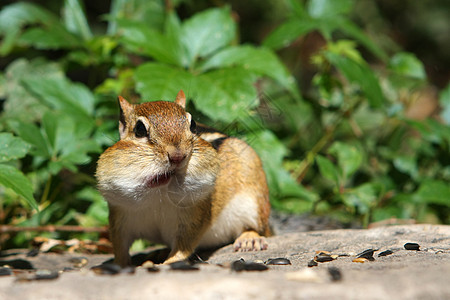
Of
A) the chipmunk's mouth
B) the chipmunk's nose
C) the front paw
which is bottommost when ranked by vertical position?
the front paw

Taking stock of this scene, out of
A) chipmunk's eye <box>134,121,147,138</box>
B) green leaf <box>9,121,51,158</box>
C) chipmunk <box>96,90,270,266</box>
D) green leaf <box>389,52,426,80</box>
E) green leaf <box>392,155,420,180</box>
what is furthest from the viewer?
green leaf <box>389,52,426,80</box>

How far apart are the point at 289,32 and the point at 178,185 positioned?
7.44 feet

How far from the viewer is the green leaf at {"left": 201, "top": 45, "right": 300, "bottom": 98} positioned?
4109 millimetres

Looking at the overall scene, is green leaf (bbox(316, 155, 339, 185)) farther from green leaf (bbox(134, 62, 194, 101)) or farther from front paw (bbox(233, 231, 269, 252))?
green leaf (bbox(134, 62, 194, 101))

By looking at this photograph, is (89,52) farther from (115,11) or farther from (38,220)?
(38,220)

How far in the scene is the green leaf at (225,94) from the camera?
3.69 meters

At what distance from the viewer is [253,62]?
415 cm

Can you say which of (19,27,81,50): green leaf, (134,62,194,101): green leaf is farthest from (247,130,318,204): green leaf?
(19,27,81,50): green leaf

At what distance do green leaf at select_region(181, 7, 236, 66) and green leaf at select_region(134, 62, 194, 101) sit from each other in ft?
0.99

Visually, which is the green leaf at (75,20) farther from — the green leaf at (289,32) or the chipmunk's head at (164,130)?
the chipmunk's head at (164,130)

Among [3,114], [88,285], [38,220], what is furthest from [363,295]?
[3,114]

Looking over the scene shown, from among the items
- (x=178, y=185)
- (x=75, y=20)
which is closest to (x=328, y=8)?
(x=75, y=20)

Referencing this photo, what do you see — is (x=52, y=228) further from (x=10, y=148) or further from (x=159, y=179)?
(x=159, y=179)

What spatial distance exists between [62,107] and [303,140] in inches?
84.6
